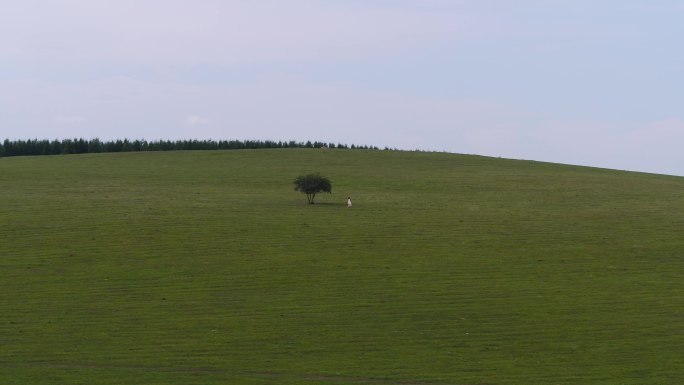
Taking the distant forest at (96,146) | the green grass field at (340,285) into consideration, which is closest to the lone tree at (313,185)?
the green grass field at (340,285)

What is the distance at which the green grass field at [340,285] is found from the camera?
2914 cm

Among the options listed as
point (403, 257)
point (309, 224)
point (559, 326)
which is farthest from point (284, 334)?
point (309, 224)

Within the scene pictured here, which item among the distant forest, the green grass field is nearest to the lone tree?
the green grass field

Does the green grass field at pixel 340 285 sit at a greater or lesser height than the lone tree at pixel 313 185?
lesser

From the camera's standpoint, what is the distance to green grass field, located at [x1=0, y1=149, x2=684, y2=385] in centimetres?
2914

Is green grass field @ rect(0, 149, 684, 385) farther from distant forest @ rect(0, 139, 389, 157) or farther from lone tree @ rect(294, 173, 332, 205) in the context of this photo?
distant forest @ rect(0, 139, 389, 157)

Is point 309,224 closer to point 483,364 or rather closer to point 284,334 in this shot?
point 284,334

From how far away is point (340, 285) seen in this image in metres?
39.3

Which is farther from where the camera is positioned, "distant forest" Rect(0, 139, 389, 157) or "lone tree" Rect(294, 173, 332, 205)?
"distant forest" Rect(0, 139, 389, 157)

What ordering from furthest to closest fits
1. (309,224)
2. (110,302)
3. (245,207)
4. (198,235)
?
1. (245,207)
2. (309,224)
3. (198,235)
4. (110,302)

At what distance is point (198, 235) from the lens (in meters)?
49.0

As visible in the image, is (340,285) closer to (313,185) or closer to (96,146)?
(313,185)

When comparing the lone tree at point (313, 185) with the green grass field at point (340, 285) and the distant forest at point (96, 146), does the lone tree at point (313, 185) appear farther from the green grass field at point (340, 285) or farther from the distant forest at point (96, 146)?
the distant forest at point (96, 146)

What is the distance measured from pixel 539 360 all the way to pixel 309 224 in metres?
24.0
